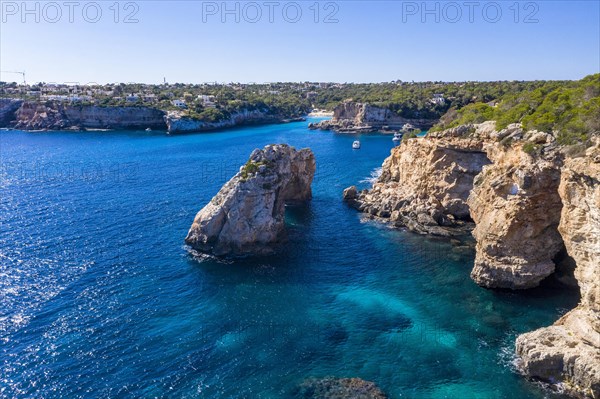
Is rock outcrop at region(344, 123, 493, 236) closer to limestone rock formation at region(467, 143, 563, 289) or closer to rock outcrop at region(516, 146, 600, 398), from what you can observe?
limestone rock formation at region(467, 143, 563, 289)

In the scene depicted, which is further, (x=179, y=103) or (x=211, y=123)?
(x=179, y=103)

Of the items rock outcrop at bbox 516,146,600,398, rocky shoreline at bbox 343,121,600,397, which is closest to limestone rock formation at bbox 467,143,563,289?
rocky shoreline at bbox 343,121,600,397

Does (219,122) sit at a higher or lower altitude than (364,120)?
lower

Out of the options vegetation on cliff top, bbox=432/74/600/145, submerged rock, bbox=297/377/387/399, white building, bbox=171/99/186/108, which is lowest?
submerged rock, bbox=297/377/387/399


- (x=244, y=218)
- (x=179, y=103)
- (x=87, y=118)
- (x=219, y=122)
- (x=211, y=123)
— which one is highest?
(x=179, y=103)

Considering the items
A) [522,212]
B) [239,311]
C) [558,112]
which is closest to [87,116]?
[239,311]

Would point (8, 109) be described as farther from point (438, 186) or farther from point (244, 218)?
point (438, 186)
